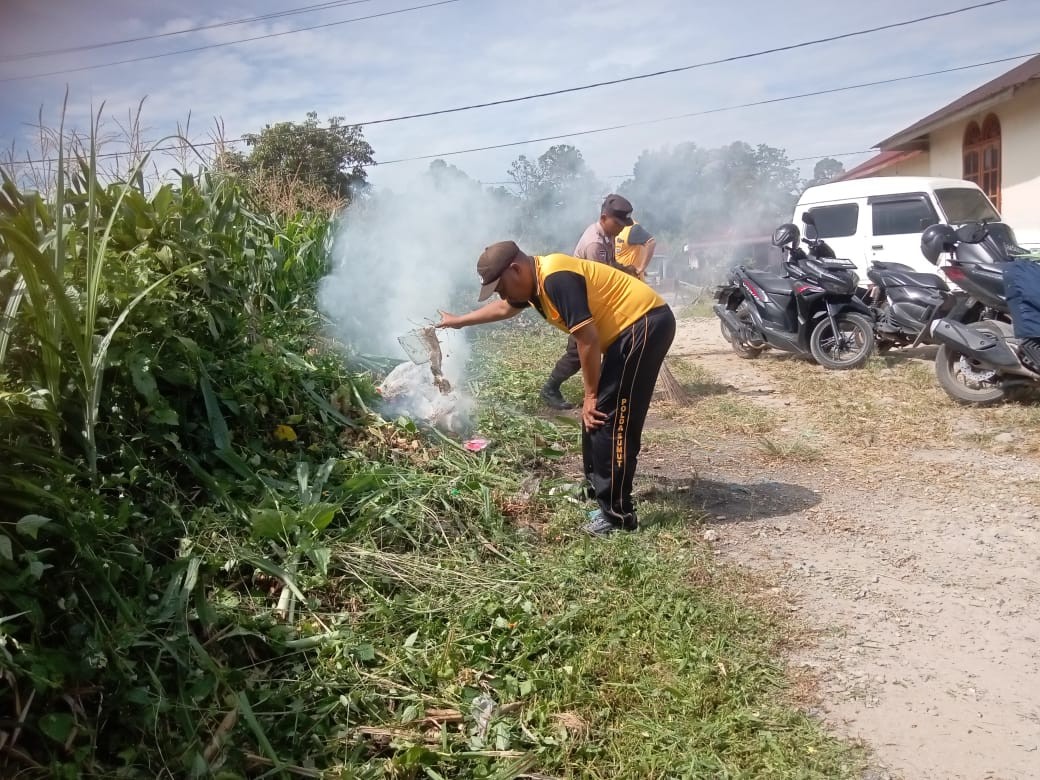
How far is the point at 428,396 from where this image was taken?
484 cm

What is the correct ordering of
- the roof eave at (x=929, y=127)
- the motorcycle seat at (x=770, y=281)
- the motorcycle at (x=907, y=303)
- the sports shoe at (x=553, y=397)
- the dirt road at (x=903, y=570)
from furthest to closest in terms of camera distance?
1. the roof eave at (x=929, y=127)
2. the motorcycle seat at (x=770, y=281)
3. the motorcycle at (x=907, y=303)
4. the sports shoe at (x=553, y=397)
5. the dirt road at (x=903, y=570)

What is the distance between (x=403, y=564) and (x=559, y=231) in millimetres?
10737

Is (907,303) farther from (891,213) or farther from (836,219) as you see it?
(836,219)

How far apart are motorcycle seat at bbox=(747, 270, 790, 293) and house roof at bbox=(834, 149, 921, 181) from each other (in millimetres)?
10680

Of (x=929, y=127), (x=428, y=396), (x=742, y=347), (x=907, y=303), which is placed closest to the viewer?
(x=428, y=396)

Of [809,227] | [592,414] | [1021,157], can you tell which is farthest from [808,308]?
[1021,157]

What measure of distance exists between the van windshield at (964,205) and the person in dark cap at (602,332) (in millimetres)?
7182

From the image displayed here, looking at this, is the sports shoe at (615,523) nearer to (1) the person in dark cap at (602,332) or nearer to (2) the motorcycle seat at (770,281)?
(1) the person in dark cap at (602,332)

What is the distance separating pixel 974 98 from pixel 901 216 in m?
4.57

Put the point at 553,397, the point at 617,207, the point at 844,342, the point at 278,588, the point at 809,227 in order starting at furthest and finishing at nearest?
the point at 809,227 → the point at 844,342 → the point at 553,397 → the point at 617,207 → the point at 278,588

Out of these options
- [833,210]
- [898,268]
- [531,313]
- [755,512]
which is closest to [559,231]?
[531,313]

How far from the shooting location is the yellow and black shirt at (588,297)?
3443mm

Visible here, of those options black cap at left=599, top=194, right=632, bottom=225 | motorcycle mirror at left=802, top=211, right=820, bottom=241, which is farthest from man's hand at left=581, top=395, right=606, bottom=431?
motorcycle mirror at left=802, top=211, right=820, bottom=241

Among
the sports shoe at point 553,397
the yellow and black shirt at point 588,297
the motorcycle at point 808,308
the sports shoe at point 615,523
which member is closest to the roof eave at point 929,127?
the motorcycle at point 808,308
